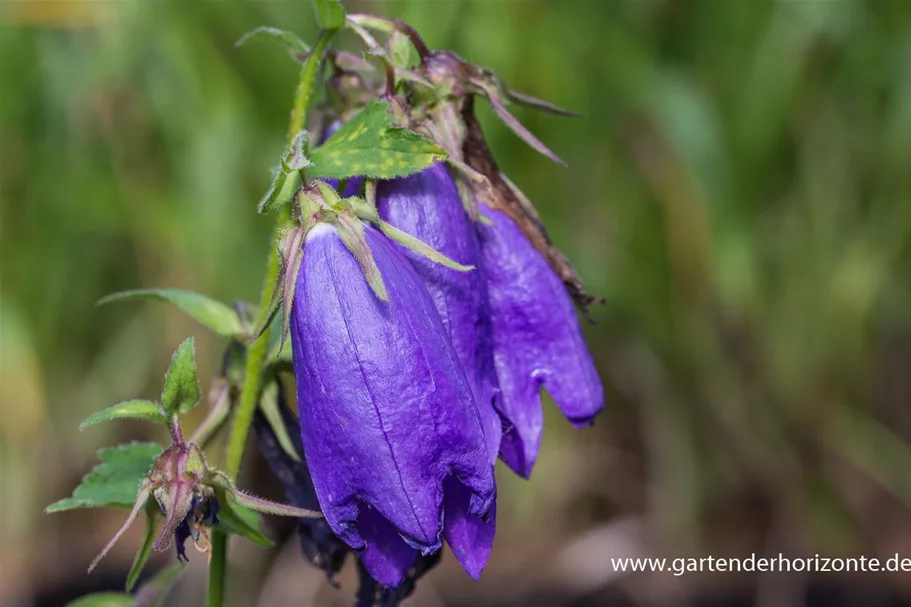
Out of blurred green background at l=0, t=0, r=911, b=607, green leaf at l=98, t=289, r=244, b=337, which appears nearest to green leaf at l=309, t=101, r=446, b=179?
green leaf at l=98, t=289, r=244, b=337

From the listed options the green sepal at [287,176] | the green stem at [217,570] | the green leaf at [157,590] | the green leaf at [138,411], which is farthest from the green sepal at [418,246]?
the green leaf at [157,590]

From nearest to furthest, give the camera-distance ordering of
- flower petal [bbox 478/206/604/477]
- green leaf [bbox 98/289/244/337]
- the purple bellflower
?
1. the purple bellflower
2. flower petal [bbox 478/206/604/477]
3. green leaf [bbox 98/289/244/337]

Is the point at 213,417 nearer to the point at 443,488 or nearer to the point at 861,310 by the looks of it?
the point at 443,488

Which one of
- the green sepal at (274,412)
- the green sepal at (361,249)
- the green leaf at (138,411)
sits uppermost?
the green sepal at (361,249)

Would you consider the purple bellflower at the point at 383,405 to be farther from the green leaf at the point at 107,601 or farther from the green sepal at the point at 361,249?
the green leaf at the point at 107,601

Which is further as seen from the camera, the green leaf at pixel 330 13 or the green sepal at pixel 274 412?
the green sepal at pixel 274 412

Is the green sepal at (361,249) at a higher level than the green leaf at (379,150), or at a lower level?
lower

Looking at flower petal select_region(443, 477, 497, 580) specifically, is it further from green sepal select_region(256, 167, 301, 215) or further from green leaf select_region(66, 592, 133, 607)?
green leaf select_region(66, 592, 133, 607)

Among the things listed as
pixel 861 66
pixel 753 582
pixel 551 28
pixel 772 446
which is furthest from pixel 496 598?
pixel 861 66
